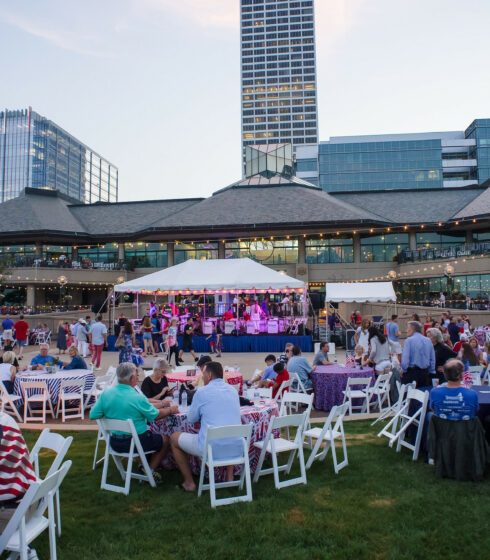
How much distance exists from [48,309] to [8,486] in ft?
104

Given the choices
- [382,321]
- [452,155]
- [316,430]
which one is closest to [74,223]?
[382,321]

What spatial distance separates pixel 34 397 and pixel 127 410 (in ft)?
14.0

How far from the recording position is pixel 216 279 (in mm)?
18141

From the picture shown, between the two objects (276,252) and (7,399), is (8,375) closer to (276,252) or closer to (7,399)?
(7,399)

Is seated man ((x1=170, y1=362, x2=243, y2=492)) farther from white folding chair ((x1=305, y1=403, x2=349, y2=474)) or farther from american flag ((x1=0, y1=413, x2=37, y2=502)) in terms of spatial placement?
american flag ((x1=0, y1=413, x2=37, y2=502))

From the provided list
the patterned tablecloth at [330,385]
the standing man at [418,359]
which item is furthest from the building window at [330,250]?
the standing man at [418,359]

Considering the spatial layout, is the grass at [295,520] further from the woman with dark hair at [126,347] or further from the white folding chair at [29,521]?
the woman with dark hair at [126,347]

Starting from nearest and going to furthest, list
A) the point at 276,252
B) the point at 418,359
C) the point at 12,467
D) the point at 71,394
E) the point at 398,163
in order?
the point at 12,467
the point at 418,359
the point at 71,394
the point at 276,252
the point at 398,163

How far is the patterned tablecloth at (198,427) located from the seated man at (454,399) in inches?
81.9

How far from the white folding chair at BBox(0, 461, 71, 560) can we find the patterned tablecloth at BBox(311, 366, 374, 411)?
21.3ft

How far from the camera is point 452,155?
88.8 metres

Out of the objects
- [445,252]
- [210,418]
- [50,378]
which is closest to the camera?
[210,418]

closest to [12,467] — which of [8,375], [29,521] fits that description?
[29,521]

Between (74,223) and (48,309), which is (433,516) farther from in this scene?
(74,223)
